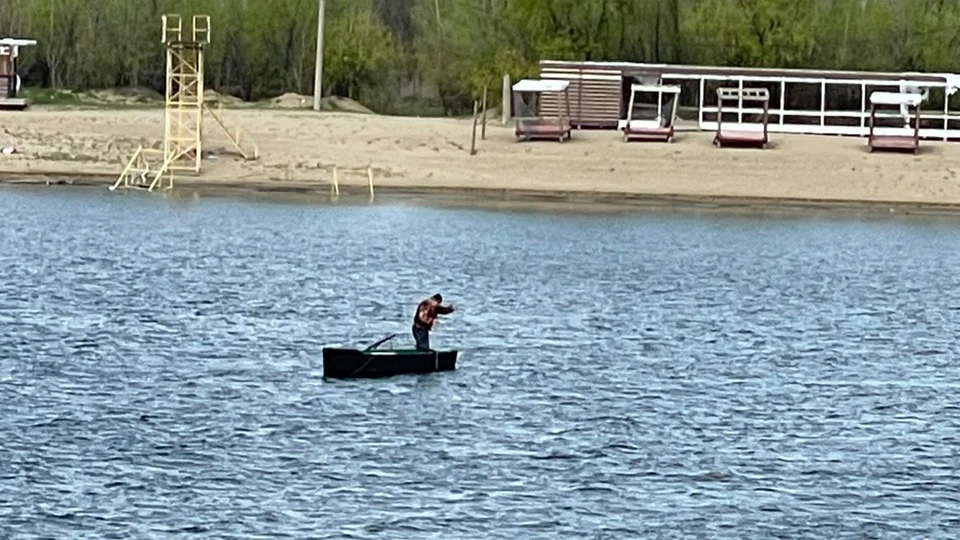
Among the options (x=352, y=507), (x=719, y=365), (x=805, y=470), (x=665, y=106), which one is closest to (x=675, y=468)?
(x=805, y=470)

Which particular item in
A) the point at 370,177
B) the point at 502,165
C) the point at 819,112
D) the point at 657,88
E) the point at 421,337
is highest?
the point at 657,88

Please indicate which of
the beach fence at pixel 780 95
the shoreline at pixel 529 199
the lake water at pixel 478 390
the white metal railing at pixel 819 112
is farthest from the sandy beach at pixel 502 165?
the lake water at pixel 478 390

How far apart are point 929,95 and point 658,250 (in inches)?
1198

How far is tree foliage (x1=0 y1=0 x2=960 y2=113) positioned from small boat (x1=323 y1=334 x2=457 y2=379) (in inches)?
2104

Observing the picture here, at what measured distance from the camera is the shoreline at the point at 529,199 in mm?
71000

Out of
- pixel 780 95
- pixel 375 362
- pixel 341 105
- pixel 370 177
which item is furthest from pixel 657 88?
pixel 375 362

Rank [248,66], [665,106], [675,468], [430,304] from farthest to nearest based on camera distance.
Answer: [248,66]
[665,106]
[430,304]
[675,468]

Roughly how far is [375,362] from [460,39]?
204 feet

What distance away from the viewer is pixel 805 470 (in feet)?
97.3

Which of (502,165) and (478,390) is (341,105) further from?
(478,390)

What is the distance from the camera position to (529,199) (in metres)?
71.7

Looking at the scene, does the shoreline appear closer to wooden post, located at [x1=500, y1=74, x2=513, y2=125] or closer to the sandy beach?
the sandy beach

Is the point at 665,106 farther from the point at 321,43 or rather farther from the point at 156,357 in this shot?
the point at 156,357

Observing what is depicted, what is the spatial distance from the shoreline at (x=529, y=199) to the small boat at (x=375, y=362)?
1379 inches
